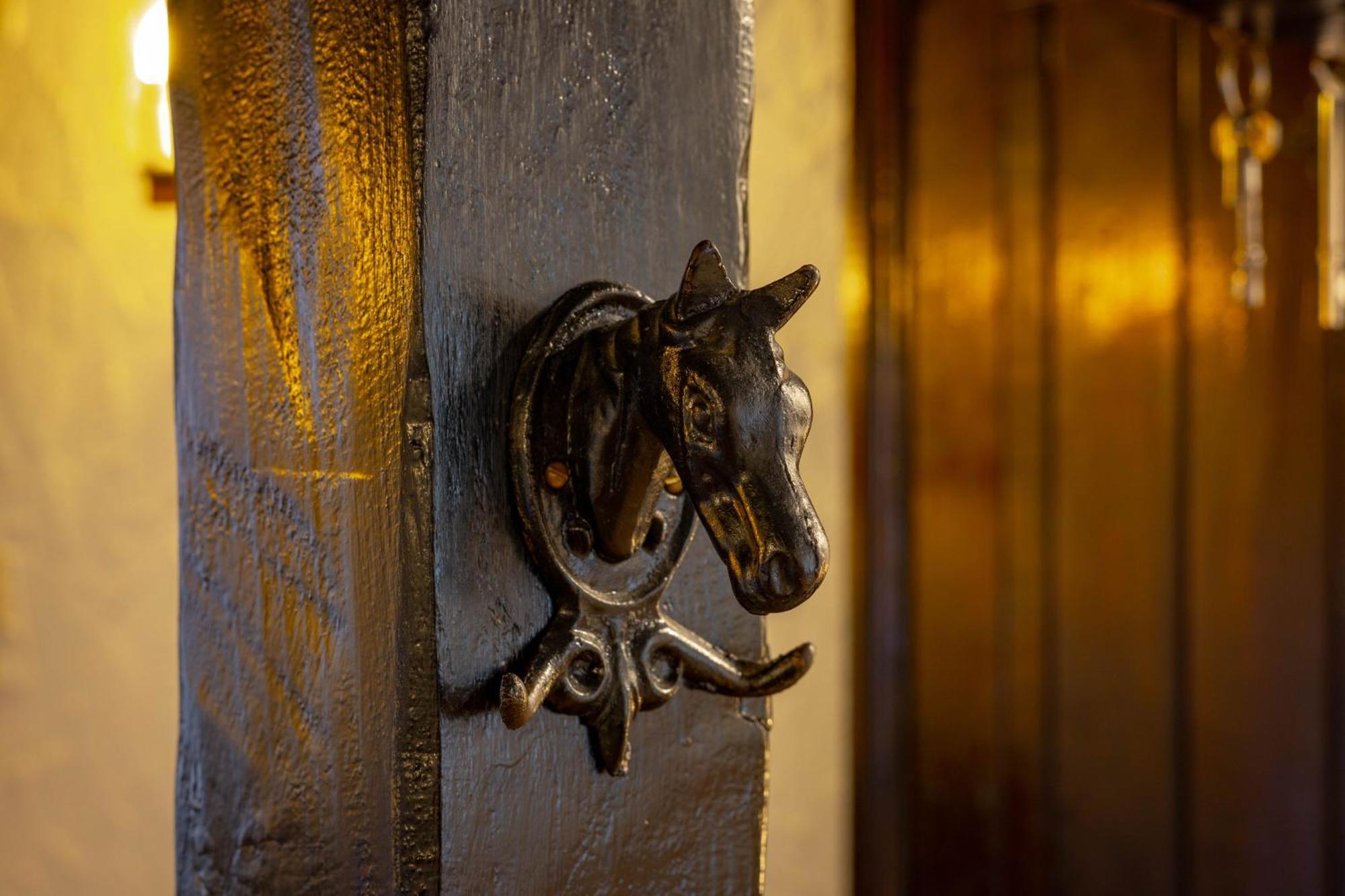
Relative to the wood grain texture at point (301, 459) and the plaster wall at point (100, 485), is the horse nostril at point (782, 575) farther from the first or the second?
the plaster wall at point (100, 485)

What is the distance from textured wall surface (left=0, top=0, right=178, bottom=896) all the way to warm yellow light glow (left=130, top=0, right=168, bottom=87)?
0.07 m

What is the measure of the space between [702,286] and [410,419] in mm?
106

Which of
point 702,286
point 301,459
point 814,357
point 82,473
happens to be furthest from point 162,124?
point 702,286

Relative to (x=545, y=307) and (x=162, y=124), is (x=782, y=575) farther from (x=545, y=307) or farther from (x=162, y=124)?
(x=162, y=124)

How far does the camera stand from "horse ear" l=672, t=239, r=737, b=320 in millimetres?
346

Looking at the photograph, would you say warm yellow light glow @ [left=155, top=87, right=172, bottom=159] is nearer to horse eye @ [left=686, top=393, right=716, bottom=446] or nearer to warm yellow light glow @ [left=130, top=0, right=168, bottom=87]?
warm yellow light glow @ [left=130, top=0, right=168, bottom=87]

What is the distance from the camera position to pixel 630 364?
1.24ft

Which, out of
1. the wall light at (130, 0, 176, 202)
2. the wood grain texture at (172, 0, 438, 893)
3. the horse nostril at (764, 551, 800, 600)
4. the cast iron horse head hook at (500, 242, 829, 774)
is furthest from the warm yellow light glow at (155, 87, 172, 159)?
the horse nostril at (764, 551, 800, 600)

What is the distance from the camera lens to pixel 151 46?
1.30 m

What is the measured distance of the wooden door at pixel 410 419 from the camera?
37 cm

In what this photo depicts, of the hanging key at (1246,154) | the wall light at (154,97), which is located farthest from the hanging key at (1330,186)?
the wall light at (154,97)

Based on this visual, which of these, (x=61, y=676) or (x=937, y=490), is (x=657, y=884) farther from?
(x=61, y=676)

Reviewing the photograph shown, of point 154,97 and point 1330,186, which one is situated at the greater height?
point 154,97

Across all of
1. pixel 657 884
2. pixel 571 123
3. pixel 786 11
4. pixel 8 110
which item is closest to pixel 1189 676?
Answer: pixel 786 11
